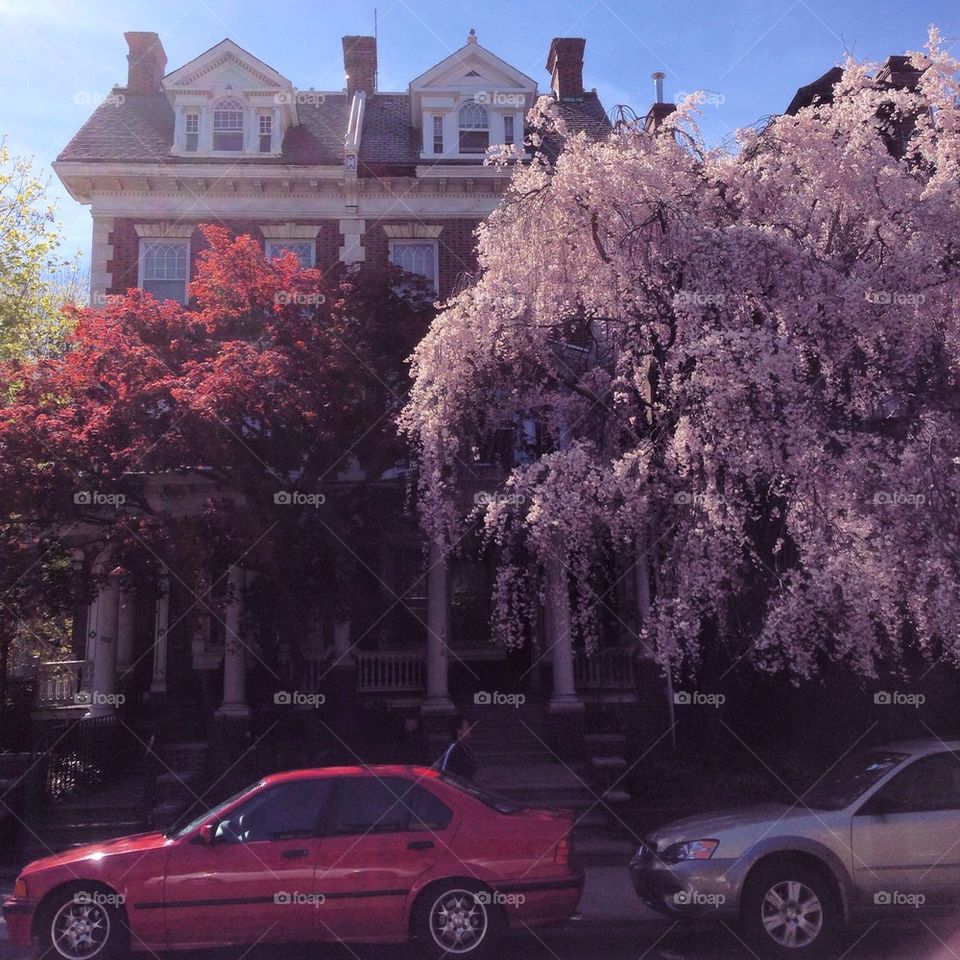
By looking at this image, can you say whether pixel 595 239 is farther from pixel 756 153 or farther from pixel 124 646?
pixel 124 646

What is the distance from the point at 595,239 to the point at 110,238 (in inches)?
456

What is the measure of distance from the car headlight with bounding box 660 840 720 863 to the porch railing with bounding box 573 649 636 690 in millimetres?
8883

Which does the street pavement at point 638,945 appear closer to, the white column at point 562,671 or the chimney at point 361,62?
the white column at point 562,671

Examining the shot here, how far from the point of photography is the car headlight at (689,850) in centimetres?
802

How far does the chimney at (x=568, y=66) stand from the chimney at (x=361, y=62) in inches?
173

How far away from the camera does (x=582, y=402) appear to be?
12273 mm

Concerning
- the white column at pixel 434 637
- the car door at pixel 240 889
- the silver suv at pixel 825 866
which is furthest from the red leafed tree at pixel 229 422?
the silver suv at pixel 825 866

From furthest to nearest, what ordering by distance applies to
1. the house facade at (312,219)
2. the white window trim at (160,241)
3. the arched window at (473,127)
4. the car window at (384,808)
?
the arched window at (473,127), the white window trim at (160,241), the house facade at (312,219), the car window at (384,808)

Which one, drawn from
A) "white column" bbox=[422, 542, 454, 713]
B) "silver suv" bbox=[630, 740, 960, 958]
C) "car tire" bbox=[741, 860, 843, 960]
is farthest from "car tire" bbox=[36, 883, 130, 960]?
"white column" bbox=[422, 542, 454, 713]

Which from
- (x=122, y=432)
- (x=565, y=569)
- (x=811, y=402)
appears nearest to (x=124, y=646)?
(x=122, y=432)

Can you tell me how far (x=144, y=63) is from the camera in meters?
22.4

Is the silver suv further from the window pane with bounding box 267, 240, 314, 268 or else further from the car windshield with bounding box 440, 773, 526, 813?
the window pane with bounding box 267, 240, 314, 268

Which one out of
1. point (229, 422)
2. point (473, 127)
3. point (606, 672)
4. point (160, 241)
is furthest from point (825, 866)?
point (473, 127)

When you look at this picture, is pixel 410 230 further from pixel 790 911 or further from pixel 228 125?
pixel 790 911
